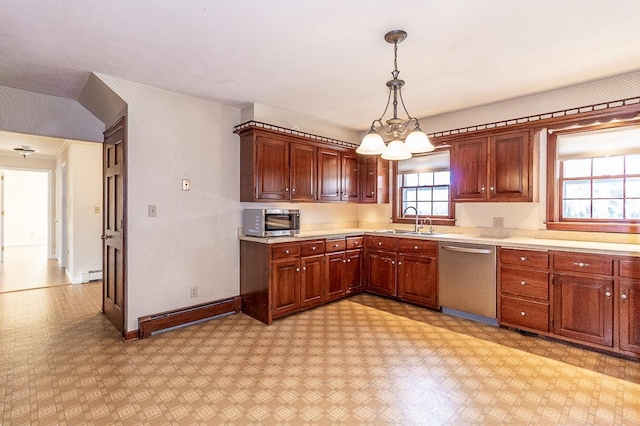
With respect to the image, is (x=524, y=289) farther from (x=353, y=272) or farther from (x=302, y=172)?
(x=302, y=172)

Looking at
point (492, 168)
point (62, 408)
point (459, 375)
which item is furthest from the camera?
point (492, 168)

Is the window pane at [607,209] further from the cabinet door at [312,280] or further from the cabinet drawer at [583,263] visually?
the cabinet door at [312,280]

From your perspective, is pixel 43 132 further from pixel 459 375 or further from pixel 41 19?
pixel 459 375

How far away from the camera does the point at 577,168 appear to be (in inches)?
137

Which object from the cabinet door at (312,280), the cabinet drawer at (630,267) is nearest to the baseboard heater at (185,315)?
the cabinet door at (312,280)

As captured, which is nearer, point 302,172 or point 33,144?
point 302,172

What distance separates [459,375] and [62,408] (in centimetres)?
279

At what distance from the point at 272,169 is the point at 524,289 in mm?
3029

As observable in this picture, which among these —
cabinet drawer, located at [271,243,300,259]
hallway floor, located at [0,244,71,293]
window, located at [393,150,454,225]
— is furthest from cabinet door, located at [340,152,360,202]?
hallway floor, located at [0,244,71,293]

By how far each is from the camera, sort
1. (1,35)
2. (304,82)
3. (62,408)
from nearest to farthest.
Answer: (62,408) → (1,35) → (304,82)

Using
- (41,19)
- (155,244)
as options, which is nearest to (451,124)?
(155,244)

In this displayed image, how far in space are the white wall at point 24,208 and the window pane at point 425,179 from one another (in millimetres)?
10514

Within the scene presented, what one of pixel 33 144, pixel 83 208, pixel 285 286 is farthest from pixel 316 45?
pixel 33 144

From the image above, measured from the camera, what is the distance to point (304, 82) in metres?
3.22
